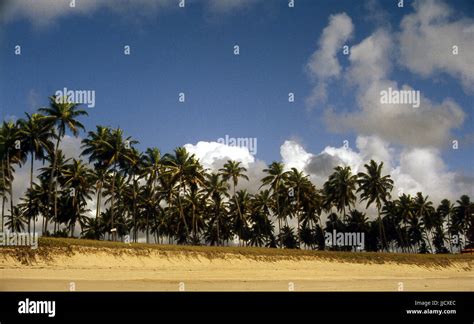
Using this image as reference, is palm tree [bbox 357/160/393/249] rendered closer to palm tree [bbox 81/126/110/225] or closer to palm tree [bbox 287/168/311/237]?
palm tree [bbox 287/168/311/237]

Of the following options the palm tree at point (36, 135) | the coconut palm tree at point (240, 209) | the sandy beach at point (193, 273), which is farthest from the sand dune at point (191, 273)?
the coconut palm tree at point (240, 209)

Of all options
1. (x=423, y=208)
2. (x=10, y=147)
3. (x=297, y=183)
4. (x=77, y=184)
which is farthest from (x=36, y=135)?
(x=423, y=208)

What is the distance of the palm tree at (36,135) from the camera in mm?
51562

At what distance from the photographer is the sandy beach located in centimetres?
2670

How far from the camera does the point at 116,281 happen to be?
28188 millimetres

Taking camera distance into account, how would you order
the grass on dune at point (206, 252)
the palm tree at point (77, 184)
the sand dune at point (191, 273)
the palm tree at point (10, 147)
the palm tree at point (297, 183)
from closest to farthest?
the sand dune at point (191, 273), the grass on dune at point (206, 252), the palm tree at point (10, 147), the palm tree at point (77, 184), the palm tree at point (297, 183)

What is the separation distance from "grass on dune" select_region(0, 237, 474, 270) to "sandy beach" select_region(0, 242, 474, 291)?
180 mm

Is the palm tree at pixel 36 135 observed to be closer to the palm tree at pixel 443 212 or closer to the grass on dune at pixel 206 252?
the grass on dune at pixel 206 252

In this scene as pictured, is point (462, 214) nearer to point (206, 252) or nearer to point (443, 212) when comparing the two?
point (443, 212)

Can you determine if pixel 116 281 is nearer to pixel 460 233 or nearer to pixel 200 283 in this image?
pixel 200 283

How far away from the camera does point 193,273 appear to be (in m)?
35.7

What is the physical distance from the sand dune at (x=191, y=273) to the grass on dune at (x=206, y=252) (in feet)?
0.68
